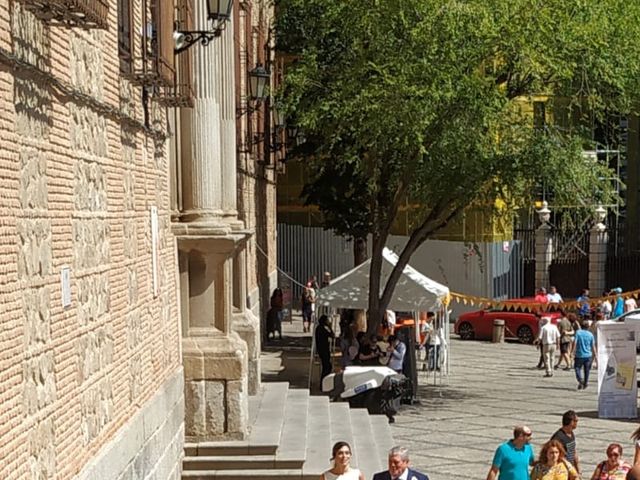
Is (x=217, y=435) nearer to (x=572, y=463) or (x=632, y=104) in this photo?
(x=572, y=463)

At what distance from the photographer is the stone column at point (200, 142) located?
13.5 m

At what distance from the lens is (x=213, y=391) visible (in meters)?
13.7

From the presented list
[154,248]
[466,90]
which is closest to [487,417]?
[466,90]

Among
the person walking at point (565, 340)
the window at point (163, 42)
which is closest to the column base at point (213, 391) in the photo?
the window at point (163, 42)

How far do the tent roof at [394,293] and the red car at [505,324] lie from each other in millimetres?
8855

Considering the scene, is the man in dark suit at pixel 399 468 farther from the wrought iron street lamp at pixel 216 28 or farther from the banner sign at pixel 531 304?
the banner sign at pixel 531 304

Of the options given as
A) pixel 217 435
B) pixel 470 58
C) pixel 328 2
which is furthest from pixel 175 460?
pixel 328 2

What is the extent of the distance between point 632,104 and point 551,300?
1142 cm

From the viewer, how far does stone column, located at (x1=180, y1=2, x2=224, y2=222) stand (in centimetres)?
1351

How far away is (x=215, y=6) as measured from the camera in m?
12.6

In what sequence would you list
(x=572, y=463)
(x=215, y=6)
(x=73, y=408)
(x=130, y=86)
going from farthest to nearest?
(x=215, y=6) → (x=572, y=463) → (x=130, y=86) → (x=73, y=408)

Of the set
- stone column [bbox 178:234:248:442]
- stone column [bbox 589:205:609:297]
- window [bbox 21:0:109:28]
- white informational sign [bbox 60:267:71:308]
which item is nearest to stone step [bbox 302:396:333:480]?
stone column [bbox 178:234:248:442]

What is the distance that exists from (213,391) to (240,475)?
1059 millimetres

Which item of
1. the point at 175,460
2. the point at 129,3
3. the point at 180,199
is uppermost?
the point at 129,3
